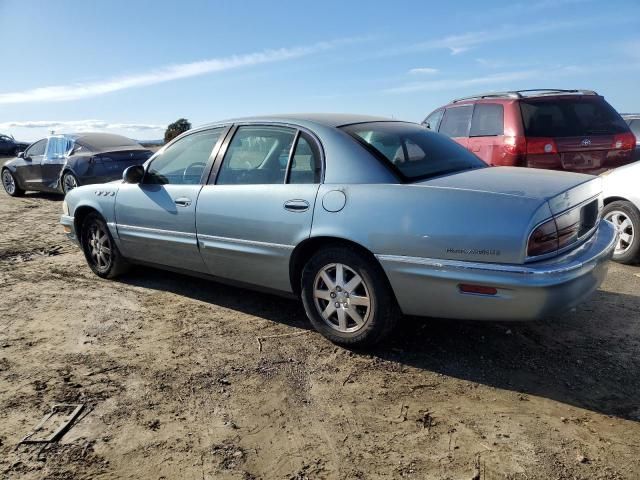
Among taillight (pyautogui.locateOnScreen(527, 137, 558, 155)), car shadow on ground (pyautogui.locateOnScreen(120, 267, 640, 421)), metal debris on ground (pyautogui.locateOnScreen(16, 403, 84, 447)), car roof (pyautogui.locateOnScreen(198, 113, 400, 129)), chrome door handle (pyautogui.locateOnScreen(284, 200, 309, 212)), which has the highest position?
car roof (pyautogui.locateOnScreen(198, 113, 400, 129))

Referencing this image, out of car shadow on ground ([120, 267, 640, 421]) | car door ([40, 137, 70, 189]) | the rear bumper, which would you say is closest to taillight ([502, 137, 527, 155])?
car shadow on ground ([120, 267, 640, 421])

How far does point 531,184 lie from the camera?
3213mm

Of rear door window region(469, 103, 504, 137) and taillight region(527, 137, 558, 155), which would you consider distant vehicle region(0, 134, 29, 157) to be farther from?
taillight region(527, 137, 558, 155)

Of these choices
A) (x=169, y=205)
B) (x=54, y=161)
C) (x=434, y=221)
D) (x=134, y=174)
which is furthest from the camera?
(x=54, y=161)

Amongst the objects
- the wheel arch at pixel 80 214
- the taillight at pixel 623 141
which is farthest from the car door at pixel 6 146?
the taillight at pixel 623 141

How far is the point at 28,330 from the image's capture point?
416cm

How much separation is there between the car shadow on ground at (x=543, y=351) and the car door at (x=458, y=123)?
3.72 m

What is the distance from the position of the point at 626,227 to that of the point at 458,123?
3187 millimetres

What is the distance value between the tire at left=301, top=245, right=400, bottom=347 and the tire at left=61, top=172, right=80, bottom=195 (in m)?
8.24

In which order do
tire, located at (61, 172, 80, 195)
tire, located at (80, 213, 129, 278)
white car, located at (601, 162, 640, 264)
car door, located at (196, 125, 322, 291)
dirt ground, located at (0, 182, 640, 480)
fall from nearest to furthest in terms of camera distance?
1. dirt ground, located at (0, 182, 640, 480)
2. car door, located at (196, 125, 322, 291)
3. tire, located at (80, 213, 129, 278)
4. white car, located at (601, 162, 640, 264)
5. tire, located at (61, 172, 80, 195)

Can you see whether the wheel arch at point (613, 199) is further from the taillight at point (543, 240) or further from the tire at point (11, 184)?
the tire at point (11, 184)

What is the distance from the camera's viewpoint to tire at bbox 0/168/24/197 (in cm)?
1238

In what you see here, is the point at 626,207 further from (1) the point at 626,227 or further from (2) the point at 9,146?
(2) the point at 9,146

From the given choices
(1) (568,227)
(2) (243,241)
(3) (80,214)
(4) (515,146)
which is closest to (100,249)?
(3) (80,214)
